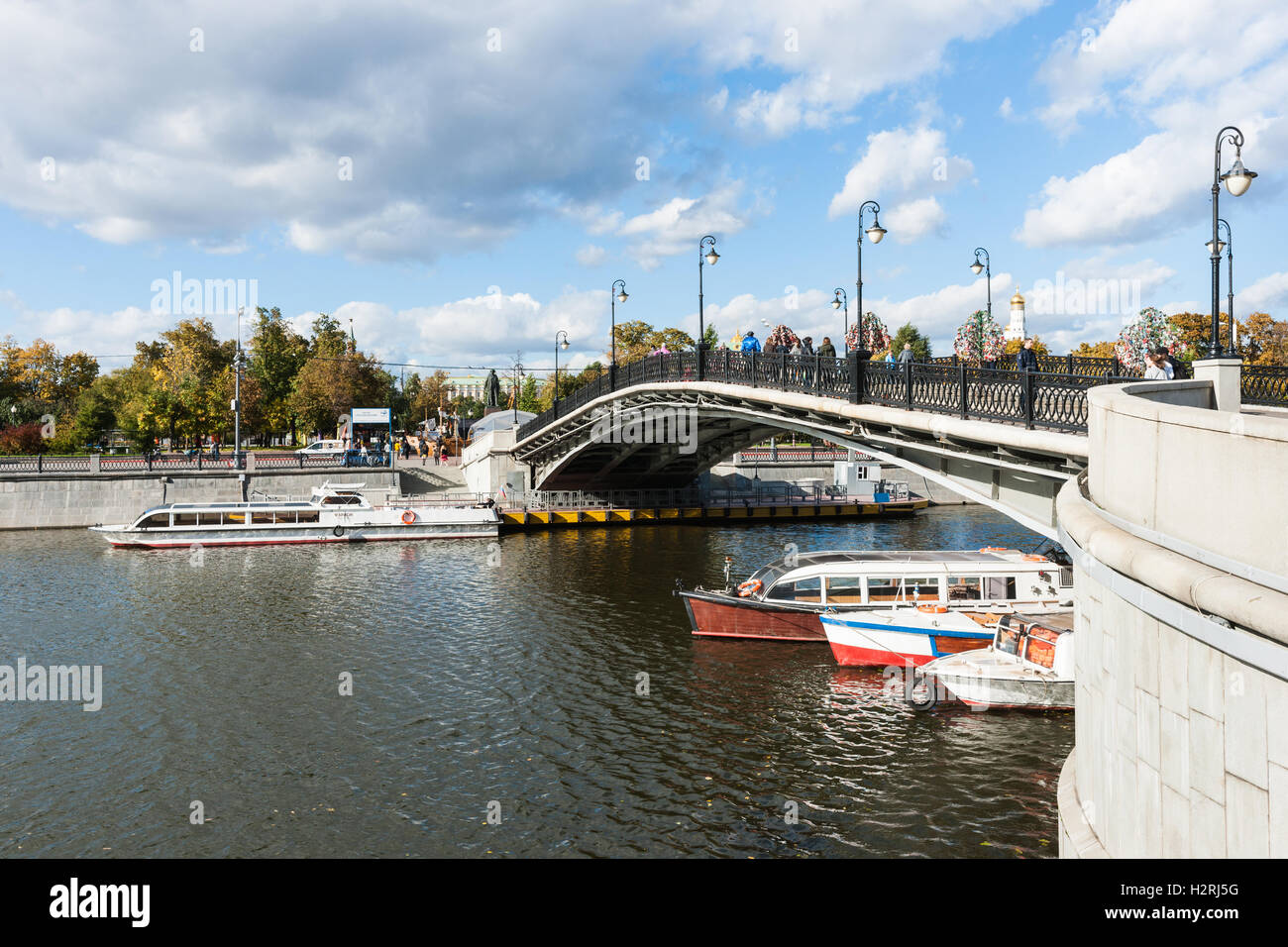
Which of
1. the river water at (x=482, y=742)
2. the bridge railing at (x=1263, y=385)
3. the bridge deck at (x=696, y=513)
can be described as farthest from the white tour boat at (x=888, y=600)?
the bridge deck at (x=696, y=513)

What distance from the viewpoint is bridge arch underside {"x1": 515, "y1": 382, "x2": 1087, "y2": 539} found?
47.2 ft

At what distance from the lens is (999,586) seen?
18.8m

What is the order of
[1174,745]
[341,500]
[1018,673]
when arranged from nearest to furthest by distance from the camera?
[1174,745], [1018,673], [341,500]

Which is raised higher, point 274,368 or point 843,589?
point 274,368

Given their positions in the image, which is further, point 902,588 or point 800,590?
point 800,590

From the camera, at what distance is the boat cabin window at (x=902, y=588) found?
61.4 ft

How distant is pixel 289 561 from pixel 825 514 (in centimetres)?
2696

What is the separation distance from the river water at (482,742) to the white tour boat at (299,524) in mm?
11253

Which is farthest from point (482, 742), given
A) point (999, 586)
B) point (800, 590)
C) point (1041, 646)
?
point (999, 586)

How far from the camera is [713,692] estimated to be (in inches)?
640

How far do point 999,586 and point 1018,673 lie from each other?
405 cm

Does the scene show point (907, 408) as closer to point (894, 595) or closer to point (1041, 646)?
point (894, 595)

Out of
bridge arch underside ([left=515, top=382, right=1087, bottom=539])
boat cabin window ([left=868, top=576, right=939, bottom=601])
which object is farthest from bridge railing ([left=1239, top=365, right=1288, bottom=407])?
boat cabin window ([left=868, top=576, right=939, bottom=601])

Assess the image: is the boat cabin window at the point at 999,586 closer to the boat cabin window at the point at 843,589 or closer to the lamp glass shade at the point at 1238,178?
the boat cabin window at the point at 843,589
